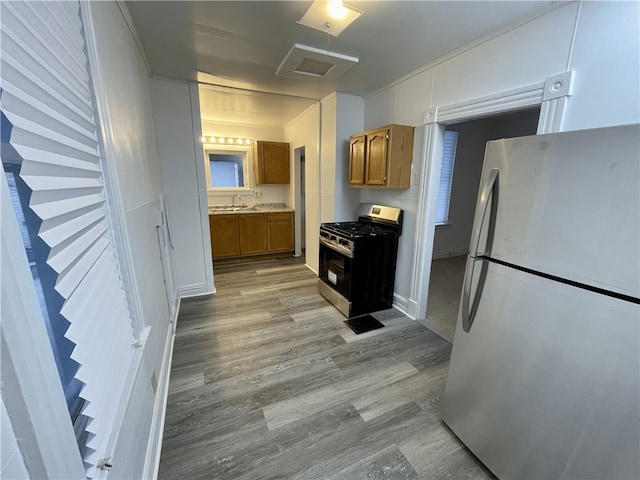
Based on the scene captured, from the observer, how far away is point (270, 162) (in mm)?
4828

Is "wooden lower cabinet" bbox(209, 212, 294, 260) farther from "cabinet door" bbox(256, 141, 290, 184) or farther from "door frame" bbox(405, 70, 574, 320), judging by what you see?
"door frame" bbox(405, 70, 574, 320)

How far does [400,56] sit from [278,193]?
11.6 ft

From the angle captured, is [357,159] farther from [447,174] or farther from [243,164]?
[243,164]

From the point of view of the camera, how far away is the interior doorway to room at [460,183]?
4.05 m

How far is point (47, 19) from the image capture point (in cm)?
69

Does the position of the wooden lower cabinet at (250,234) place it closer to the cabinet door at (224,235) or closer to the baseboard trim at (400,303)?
the cabinet door at (224,235)

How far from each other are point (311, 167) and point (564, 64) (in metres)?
2.87

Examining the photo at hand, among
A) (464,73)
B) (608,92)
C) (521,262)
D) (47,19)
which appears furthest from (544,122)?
(47,19)

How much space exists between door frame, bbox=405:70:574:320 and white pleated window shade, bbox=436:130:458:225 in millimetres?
1817

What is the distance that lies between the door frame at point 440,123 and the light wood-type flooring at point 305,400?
0.51 metres

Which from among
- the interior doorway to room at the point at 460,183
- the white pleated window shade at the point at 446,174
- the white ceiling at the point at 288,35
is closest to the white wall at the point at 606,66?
the white ceiling at the point at 288,35

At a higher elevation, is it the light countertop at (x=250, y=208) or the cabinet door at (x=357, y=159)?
the cabinet door at (x=357, y=159)

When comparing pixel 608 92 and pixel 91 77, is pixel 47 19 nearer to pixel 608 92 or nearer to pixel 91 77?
pixel 91 77

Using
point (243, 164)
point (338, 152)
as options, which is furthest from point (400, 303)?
point (243, 164)
